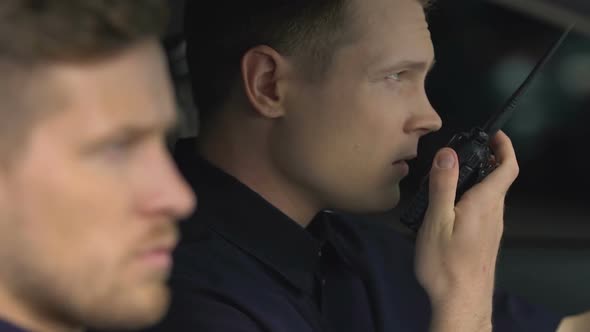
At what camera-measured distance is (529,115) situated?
2.98 meters

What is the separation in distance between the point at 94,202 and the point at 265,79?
2.30 ft

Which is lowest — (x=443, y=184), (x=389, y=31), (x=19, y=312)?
(x=443, y=184)

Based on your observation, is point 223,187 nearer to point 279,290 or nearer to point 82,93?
point 279,290

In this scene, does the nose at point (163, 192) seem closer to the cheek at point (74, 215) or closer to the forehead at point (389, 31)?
the cheek at point (74, 215)

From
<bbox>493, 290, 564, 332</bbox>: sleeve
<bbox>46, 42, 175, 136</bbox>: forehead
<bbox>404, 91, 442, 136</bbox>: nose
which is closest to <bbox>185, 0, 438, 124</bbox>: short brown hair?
<bbox>404, 91, 442, 136</bbox>: nose

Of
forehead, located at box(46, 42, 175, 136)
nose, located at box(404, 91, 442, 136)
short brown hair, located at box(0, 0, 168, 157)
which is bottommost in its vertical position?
nose, located at box(404, 91, 442, 136)

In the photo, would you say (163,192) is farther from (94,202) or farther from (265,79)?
(265,79)

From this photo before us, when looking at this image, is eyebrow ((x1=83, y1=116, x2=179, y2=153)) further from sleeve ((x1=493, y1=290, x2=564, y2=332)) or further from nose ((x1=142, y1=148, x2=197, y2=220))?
sleeve ((x1=493, y1=290, x2=564, y2=332))

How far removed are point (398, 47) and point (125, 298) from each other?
2.51 feet

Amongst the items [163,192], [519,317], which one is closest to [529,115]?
[519,317]

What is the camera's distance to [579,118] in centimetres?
307

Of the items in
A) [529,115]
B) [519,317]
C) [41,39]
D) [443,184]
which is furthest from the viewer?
[529,115]

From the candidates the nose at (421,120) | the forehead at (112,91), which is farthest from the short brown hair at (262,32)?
the forehead at (112,91)

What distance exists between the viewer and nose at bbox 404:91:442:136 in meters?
1.39
